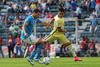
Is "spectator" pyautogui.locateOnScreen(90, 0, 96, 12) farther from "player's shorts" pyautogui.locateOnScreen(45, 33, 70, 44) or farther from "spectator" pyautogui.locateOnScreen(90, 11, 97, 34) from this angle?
"player's shorts" pyautogui.locateOnScreen(45, 33, 70, 44)

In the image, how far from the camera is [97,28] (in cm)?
3662

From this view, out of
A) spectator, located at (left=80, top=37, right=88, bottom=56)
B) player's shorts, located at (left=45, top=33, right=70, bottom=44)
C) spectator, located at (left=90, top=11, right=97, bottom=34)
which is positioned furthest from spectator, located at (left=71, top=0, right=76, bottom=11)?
player's shorts, located at (left=45, top=33, right=70, bottom=44)

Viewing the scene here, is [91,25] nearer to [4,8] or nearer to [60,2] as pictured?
[60,2]

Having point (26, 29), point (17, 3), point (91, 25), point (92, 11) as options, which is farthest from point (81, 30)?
point (26, 29)

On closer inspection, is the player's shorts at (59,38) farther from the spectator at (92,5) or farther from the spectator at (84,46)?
the spectator at (92,5)

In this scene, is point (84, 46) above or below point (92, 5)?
below

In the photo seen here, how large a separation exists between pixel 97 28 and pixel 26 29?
15574 mm

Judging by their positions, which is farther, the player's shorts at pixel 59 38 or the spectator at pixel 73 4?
the spectator at pixel 73 4

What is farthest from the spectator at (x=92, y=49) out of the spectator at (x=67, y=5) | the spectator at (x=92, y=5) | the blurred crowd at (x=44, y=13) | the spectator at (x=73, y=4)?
the spectator at (x=67, y=5)

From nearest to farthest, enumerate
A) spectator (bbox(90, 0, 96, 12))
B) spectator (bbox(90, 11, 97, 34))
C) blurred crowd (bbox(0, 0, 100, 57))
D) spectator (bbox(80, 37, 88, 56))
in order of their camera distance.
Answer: spectator (bbox(80, 37, 88, 56))
blurred crowd (bbox(0, 0, 100, 57))
spectator (bbox(90, 11, 97, 34))
spectator (bbox(90, 0, 96, 12))

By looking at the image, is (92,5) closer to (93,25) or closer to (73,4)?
(73,4)

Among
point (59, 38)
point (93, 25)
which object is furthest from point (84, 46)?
point (59, 38)

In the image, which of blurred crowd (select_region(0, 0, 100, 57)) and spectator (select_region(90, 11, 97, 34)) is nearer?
blurred crowd (select_region(0, 0, 100, 57))

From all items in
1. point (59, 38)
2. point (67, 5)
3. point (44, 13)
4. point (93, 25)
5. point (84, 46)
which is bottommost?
point (84, 46)
